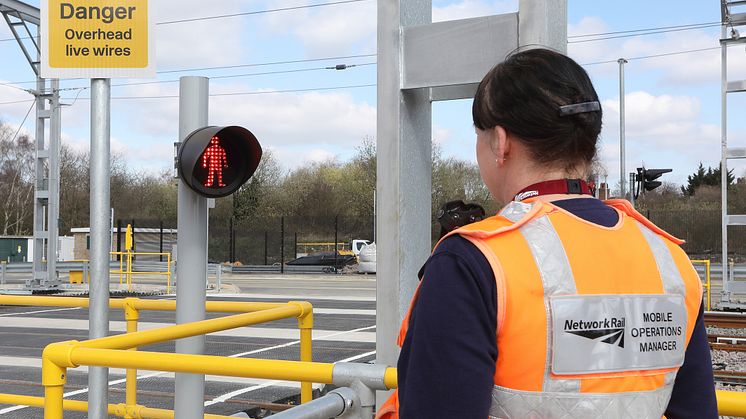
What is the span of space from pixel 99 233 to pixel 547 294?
272cm

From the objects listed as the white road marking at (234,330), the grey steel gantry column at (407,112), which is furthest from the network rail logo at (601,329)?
the white road marking at (234,330)

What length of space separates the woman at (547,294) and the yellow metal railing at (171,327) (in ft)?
5.05

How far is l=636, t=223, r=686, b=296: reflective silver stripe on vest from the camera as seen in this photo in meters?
1.53

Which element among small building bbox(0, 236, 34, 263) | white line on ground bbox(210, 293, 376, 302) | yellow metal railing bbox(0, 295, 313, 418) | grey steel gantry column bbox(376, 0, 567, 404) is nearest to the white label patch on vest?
yellow metal railing bbox(0, 295, 313, 418)

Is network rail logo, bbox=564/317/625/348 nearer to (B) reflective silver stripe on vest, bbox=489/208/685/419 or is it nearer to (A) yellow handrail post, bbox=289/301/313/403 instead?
(B) reflective silver stripe on vest, bbox=489/208/685/419

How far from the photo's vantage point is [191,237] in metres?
3.70

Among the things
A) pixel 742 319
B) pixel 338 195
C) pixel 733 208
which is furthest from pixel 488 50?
pixel 338 195

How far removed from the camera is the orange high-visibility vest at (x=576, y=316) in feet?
4.44

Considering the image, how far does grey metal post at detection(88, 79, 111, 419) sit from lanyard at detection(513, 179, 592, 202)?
99.2 inches

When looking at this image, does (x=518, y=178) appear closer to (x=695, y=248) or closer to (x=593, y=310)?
(x=593, y=310)

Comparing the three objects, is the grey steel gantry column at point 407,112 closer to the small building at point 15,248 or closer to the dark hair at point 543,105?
the dark hair at point 543,105

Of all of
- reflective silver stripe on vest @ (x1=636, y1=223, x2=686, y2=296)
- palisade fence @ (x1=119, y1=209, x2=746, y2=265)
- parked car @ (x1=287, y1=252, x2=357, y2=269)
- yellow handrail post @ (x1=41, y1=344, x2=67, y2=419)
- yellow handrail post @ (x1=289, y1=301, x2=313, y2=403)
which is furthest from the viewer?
palisade fence @ (x1=119, y1=209, x2=746, y2=265)

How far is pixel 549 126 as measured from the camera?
4.81ft

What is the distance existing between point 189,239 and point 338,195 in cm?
5346
